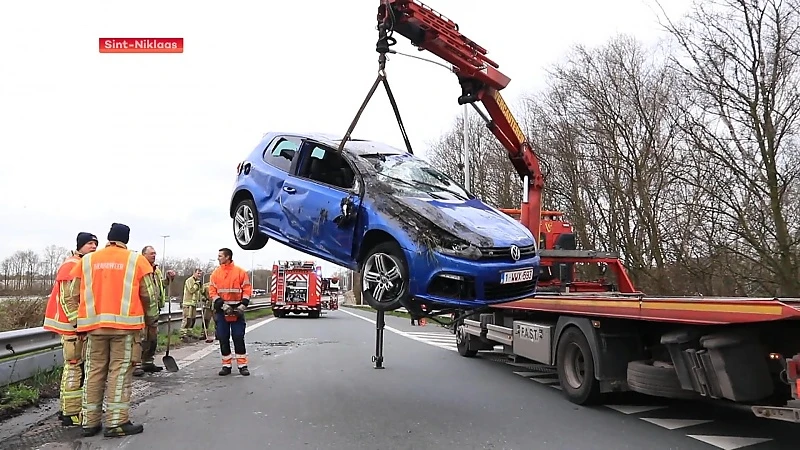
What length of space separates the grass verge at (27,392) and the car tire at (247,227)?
2.80 metres

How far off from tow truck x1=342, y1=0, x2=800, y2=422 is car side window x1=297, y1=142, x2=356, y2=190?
40 centimetres

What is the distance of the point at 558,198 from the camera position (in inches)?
1102

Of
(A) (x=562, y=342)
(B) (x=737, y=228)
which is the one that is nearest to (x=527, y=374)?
(A) (x=562, y=342)

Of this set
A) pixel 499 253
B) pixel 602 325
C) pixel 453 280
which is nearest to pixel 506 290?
pixel 499 253

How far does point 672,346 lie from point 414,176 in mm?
3147

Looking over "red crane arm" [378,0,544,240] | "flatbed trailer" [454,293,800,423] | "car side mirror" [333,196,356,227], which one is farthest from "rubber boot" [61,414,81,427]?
"red crane arm" [378,0,544,240]

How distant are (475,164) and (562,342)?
29.0 m

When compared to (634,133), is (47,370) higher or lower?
lower

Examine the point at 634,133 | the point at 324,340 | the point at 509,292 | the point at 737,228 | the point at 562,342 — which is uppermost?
the point at 634,133

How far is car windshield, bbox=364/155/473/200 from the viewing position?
6.86 metres

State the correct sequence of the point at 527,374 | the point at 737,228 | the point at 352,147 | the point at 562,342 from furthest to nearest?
the point at 737,228, the point at 527,374, the point at 562,342, the point at 352,147

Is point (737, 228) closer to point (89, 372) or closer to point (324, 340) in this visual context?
point (324, 340)

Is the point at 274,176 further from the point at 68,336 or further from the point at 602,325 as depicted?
the point at 602,325

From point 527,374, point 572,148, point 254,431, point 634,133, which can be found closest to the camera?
point 254,431
